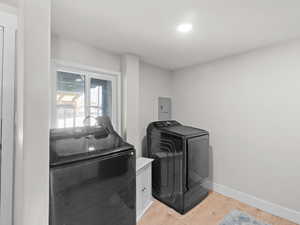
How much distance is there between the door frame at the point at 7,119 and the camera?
1082mm

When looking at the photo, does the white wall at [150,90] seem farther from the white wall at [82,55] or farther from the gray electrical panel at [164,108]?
the white wall at [82,55]

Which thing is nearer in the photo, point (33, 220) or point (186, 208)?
point (33, 220)

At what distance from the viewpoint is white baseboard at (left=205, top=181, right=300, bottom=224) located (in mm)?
1805

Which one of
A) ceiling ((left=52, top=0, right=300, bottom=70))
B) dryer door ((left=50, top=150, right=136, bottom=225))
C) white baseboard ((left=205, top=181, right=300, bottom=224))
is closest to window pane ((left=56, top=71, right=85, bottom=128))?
ceiling ((left=52, top=0, right=300, bottom=70))

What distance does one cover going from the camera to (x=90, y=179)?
106 cm

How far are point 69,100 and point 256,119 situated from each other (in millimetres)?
2548

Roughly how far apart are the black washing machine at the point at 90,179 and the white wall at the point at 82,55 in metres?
0.97

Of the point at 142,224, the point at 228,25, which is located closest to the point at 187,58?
the point at 228,25

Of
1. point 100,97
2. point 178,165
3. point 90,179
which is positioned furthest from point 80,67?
point 178,165

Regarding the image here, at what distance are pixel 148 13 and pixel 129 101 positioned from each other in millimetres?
1226

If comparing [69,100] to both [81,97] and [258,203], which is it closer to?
[81,97]

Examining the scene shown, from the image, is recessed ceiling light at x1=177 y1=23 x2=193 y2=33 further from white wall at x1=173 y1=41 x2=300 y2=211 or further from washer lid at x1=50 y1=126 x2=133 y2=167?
washer lid at x1=50 y1=126 x2=133 y2=167

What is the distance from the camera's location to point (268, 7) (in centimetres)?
123

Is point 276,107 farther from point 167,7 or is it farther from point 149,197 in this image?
point 149,197
